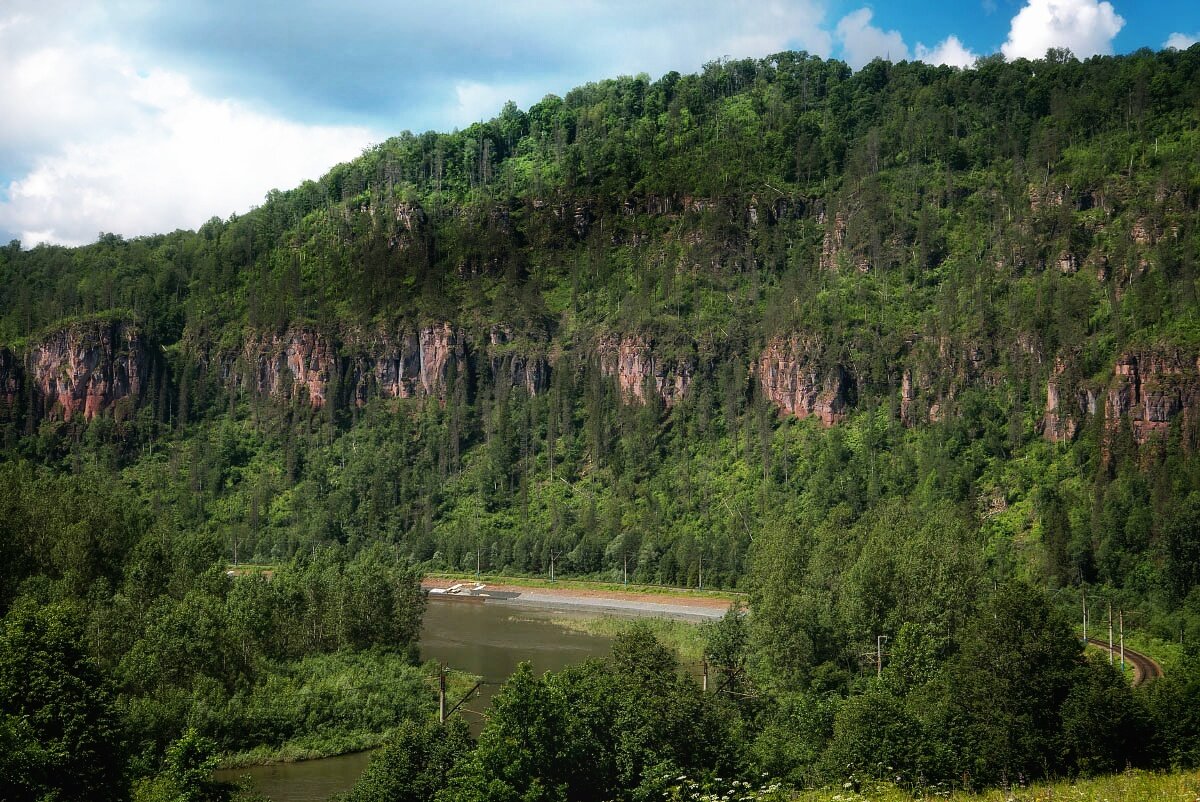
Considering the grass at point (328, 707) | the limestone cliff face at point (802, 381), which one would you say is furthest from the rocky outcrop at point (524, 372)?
the grass at point (328, 707)

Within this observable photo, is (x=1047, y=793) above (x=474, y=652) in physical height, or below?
above

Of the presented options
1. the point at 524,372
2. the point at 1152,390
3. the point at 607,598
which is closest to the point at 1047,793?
the point at 607,598

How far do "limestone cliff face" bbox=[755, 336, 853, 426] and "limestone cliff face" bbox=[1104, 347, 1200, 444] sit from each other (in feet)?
135

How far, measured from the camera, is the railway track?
6881 cm

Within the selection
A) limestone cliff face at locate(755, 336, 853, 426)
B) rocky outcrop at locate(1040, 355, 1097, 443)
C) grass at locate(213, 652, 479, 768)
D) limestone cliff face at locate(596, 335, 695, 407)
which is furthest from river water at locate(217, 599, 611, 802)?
limestone cliff face at locate(596, 335, 695, 407)

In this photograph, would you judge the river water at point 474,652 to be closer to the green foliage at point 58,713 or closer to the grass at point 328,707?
the grass at point 328,707

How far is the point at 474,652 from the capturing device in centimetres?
8950

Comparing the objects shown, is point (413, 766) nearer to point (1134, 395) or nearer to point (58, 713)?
point (58, 713)

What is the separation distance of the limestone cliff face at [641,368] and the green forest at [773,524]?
0.65 metres

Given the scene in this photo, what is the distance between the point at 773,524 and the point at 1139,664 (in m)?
35.9

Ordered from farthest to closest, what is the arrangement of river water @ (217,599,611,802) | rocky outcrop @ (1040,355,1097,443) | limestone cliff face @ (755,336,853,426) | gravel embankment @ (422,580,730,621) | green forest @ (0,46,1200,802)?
limestone cliff face @ (755,336,853,426)
rocky outcrop @ (1040,355,1097,443)
gravel embankment @ (422,580,730,621)
river water @ (217,599,611,802)
green forest @ (0,46,1200,802)

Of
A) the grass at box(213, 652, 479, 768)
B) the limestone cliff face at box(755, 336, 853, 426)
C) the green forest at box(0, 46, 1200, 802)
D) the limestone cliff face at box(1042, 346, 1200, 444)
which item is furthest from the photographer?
the limestone cliff face at box(755, 336, 853, 426)

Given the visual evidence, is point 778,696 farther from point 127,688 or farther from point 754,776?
point 127,688

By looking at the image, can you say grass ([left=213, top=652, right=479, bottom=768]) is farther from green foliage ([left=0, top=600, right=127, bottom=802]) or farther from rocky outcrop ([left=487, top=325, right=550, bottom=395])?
rocky outcrop ([left=487, top=325, right=550, bottom=395])
